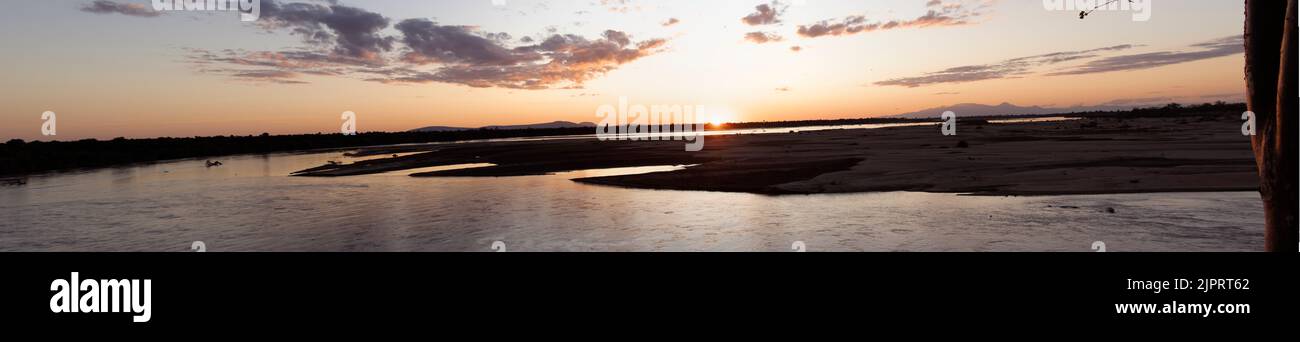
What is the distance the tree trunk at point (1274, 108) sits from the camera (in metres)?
6.04

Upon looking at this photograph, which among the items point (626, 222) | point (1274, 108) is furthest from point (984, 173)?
point (1274, 108)

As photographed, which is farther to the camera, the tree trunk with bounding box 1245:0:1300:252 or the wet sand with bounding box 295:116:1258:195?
the wet sand with bounding box 295:116:1258:195

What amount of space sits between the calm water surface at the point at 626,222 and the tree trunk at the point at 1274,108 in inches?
139

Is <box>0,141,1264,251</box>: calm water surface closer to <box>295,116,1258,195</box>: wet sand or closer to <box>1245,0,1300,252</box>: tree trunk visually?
<box>295,116,1258,195</box>: wet sand
